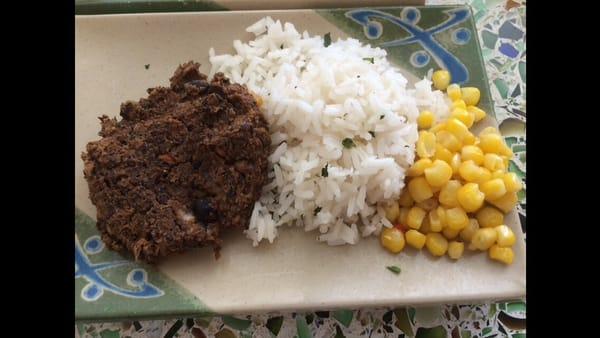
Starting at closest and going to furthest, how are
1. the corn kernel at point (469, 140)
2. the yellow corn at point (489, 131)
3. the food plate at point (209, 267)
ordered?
1. the food plate at point (209, 267)
2. the corn kernel at point (469, 140)
3. the yellow corn at point (489, 131)

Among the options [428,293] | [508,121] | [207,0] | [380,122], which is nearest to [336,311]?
[428,293]

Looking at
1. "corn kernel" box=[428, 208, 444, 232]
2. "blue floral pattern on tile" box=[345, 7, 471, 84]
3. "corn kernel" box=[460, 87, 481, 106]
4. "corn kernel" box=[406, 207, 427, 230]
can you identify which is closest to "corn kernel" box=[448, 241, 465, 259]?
"corn kernel" box=[428, 208, 444, 232]

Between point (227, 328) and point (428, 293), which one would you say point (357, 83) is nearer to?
point (428, 293)

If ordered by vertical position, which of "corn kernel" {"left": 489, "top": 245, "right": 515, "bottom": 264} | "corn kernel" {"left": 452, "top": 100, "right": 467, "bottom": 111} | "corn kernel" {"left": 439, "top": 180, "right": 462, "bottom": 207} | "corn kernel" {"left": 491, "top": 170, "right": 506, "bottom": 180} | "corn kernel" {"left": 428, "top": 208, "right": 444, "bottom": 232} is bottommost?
"corn kernel" {"left": 489, "top": 245, "right": 515, "bottom": 264}

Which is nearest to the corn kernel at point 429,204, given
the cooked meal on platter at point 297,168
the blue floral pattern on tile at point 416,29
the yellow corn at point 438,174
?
the cooked meal on platter at point 297,168

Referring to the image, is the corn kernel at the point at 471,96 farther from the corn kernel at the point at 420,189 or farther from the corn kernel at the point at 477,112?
the corn kernel at the point at 420,189

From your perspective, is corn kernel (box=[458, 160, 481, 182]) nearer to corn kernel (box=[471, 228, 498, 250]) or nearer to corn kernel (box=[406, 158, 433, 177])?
corn kernel (box=[406, 158, 433, 177])
